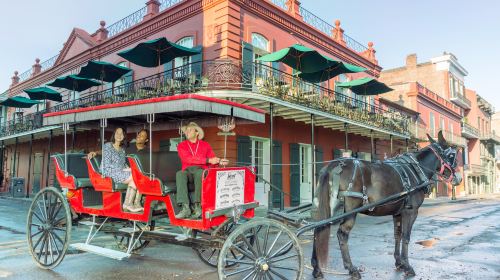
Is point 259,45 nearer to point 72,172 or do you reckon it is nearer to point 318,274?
point 72,172

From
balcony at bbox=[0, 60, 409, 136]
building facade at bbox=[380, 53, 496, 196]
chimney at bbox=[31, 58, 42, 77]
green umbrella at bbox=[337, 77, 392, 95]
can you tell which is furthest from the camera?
building facade at bbox=[380, 53, 496, 196]

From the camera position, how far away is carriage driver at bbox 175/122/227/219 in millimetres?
4891

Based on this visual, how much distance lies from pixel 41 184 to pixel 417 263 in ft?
73.5

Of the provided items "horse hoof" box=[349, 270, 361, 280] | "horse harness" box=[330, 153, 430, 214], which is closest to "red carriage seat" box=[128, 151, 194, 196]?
"horse harness" box=[330, 153, 430, 214]

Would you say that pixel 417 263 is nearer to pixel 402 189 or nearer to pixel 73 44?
pixel 402 189

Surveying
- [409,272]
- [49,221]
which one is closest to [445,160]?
[409,272]

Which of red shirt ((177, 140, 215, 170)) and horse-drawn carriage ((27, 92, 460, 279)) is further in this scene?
red shirt ((177, 140, 215, 170))

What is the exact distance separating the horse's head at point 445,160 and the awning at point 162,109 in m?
2.96

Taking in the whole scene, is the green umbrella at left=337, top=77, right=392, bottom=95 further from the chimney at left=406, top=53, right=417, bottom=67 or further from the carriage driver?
the chimney at left=406, top=53, right=417, bottom=67

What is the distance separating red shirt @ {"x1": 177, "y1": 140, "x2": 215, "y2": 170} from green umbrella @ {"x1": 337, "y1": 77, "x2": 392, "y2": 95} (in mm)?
12630

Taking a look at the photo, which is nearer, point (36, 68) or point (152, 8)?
point (152, 8)

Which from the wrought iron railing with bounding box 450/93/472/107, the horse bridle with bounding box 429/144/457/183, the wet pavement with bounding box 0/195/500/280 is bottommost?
the wet pavement with bounding box 0/195/500/280

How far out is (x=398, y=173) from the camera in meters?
5.67

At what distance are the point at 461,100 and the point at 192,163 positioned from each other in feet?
129
